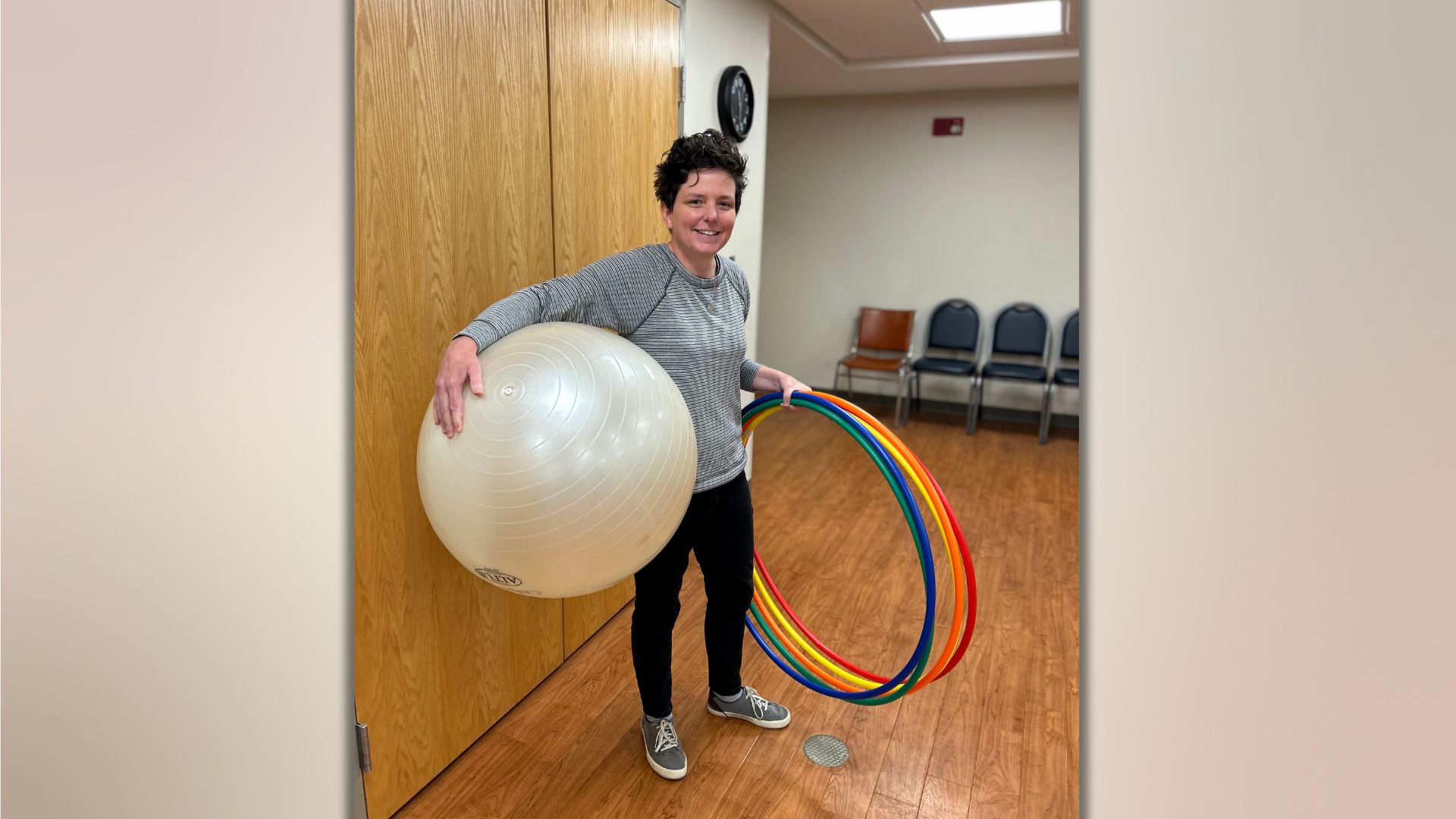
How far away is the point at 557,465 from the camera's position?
47.5 inches

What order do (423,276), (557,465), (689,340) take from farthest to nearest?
(689,340) → (423,276) → (557,465)

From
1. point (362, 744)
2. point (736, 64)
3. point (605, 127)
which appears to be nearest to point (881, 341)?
point (736, 64)

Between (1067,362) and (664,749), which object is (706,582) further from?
(1067,362)

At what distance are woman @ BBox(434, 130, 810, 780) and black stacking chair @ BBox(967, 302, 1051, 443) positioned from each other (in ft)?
12.4

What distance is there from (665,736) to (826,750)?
42cm

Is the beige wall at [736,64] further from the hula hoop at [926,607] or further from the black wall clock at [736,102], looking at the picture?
the hula hoop at [926,607]

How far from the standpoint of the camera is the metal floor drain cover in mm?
1969

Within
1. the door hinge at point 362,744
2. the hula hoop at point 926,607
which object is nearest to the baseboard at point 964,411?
the hula hoop at point 926,607

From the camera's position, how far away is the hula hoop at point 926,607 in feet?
5.10
